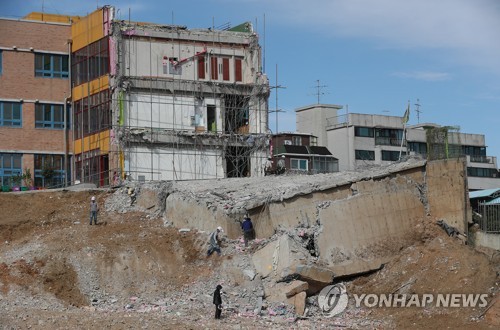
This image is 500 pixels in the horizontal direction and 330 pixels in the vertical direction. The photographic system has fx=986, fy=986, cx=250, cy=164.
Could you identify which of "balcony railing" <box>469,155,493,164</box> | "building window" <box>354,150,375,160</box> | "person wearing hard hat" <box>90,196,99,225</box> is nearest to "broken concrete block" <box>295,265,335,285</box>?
"person wearing hard hat" <box>90,196,99,225</box>

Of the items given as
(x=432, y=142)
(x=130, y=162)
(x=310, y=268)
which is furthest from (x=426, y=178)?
(x=130, y=162)

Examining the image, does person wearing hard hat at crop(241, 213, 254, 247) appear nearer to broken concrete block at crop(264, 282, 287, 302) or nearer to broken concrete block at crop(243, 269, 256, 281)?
broken concrete block at crop(243, 269, 256, 281)

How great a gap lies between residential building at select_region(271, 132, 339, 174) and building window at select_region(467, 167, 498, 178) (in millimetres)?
21021

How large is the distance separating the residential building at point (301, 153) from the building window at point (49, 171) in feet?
60.6

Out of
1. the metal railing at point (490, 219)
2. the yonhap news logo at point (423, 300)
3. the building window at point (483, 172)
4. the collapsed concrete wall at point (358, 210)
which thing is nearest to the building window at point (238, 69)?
the collapsed concrete wall at point (358, 210)

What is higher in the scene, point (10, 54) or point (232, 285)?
point (10, 54)

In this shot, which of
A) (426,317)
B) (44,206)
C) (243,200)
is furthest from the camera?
(44,206)

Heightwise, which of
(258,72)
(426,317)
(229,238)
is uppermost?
(258,72)

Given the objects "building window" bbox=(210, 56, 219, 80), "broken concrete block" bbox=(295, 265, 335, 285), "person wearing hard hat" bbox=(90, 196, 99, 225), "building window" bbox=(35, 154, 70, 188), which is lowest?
"broken concrete block" bbox=(295, 265, 335, 285)

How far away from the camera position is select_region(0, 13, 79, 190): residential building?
2217 inches

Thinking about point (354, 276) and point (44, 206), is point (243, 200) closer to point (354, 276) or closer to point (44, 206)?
point (354, 276)

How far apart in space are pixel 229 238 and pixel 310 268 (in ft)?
15.3

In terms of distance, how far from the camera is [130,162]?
52.5m

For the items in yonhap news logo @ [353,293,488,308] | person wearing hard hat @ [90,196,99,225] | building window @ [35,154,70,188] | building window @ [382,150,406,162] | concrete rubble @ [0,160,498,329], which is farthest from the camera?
building window @ [382,150,406,162]
